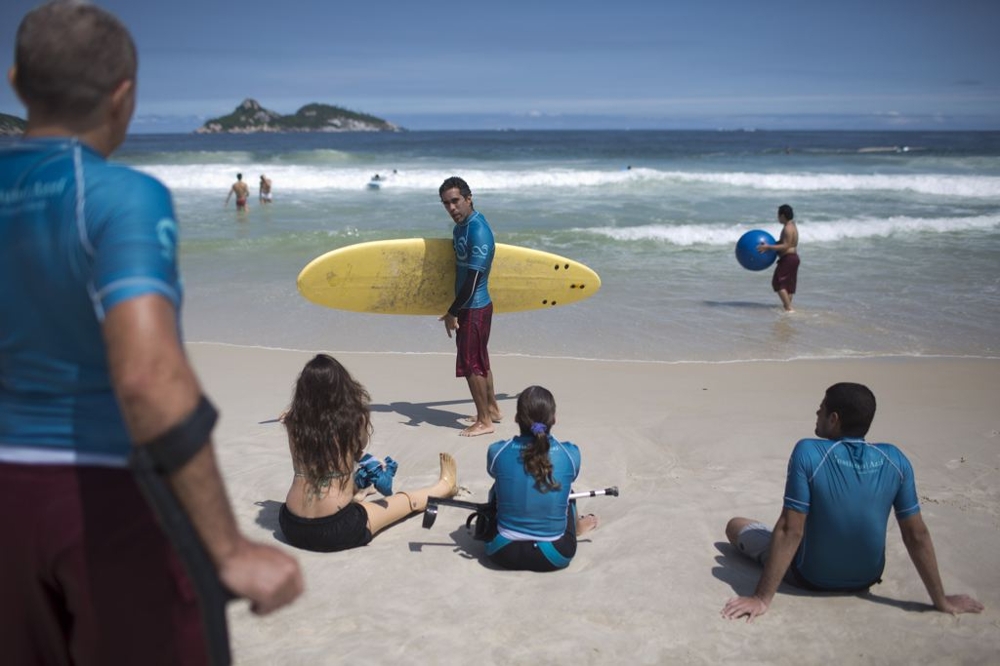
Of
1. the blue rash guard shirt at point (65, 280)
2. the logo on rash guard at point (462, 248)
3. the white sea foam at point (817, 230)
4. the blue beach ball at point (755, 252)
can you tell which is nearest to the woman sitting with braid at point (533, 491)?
the logo on rash guard at point (462, 248)

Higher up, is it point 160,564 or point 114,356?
point 114,356

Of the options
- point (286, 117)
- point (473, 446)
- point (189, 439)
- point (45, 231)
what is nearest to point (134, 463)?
point (189, 439)

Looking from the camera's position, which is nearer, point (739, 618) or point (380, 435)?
point (739, 618)

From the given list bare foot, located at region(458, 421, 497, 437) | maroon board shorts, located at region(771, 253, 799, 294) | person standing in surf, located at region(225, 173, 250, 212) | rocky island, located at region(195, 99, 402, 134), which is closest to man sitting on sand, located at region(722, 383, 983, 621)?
bare foot, located at region(458, 421, 497, 437)

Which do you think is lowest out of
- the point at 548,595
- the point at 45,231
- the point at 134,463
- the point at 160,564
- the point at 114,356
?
the point at 548,595

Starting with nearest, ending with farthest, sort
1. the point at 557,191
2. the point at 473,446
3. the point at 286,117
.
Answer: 1. the point at 473,446
2. the point at 557,191
3. the point at 286,117

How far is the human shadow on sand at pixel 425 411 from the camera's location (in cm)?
639

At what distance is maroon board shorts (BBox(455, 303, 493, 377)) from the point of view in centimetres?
617

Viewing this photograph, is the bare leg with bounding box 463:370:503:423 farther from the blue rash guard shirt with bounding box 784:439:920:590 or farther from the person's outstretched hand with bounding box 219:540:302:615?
the person's outstretched hand with bounding box 219:540:302:615

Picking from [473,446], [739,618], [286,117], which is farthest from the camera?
[286,117]

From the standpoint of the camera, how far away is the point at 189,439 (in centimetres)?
132

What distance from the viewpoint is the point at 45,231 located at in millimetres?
1420

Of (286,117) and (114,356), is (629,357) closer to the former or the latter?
(114,356)

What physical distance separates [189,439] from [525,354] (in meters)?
6.96
